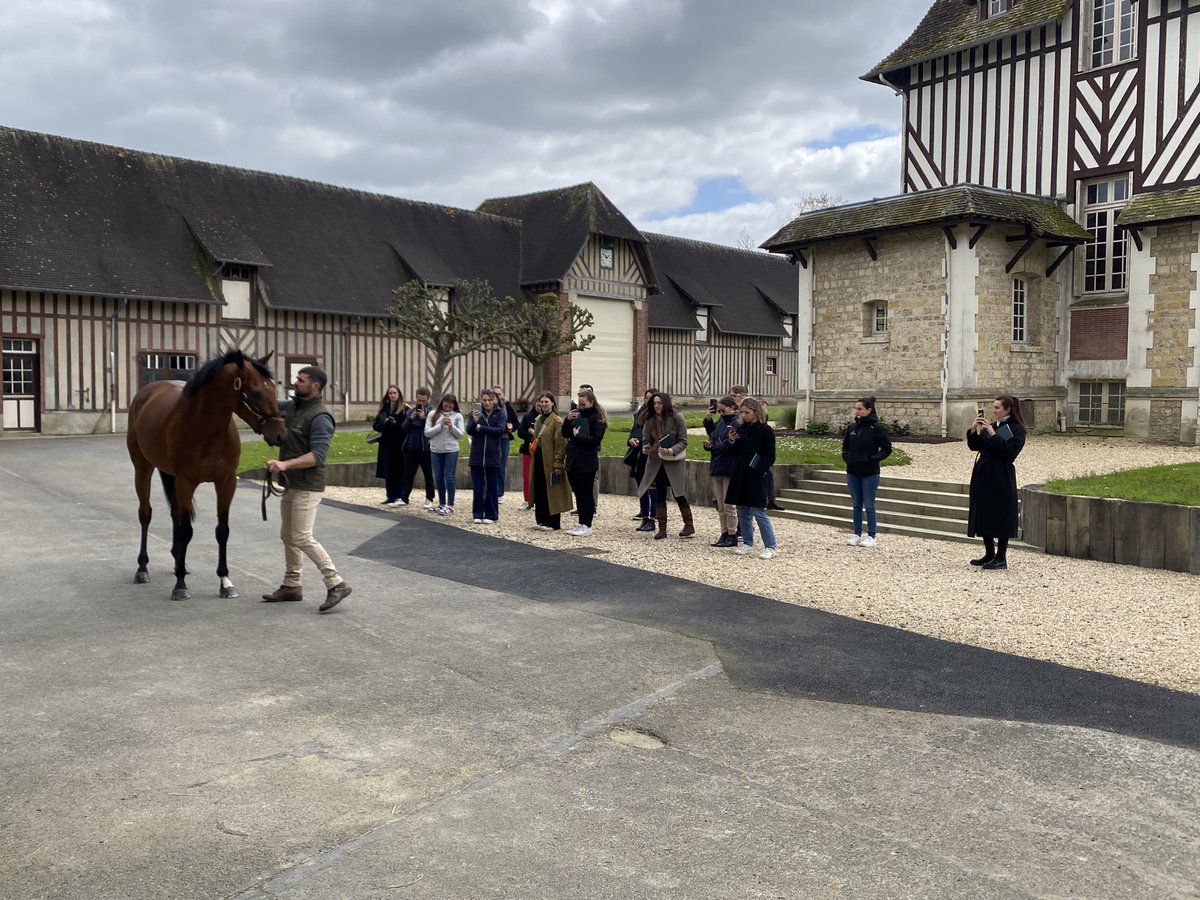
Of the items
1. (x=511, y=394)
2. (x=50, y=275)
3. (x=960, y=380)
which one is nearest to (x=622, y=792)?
(x=960, y=380)

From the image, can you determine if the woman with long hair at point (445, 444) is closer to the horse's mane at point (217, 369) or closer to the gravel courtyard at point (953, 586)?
the gravel courtyard at point (953, 586)

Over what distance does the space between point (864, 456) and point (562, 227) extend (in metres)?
24.2

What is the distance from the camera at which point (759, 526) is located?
10.4 m

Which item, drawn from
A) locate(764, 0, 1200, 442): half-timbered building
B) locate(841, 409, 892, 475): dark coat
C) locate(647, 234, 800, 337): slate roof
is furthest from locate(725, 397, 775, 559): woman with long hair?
locate(647, 234, 800, 337): slate roof

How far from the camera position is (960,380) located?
1923 centimetres

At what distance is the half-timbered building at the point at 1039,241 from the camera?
18797mm

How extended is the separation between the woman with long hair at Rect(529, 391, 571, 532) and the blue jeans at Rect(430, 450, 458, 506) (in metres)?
1.28

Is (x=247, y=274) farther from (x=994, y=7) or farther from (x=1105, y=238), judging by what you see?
(x=1105, y=238)

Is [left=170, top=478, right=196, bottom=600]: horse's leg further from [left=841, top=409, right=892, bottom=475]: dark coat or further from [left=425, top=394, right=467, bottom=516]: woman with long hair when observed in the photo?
[left=841, top=409, right=892, bottom=475]: dark coat

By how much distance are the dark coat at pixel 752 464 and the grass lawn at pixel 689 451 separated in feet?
13.7

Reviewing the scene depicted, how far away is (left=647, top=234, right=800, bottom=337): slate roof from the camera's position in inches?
1451

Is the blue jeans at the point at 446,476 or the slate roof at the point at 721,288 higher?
the slate roof at the point at 721,288

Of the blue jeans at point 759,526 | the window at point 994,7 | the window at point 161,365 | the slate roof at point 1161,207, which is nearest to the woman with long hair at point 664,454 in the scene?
the blue jeans at point 759,526

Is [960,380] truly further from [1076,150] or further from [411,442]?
[411,442]
